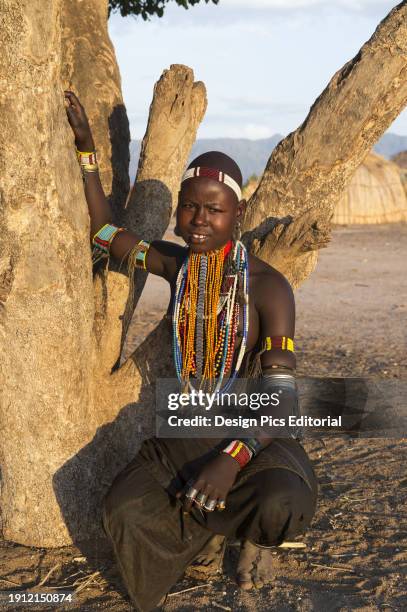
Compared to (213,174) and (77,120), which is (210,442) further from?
(77,120)

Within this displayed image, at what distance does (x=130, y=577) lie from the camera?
3045mm

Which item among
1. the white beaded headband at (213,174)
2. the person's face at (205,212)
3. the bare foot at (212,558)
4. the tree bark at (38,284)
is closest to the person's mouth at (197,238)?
the person's face at (205,212)

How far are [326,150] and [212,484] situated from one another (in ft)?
5.18

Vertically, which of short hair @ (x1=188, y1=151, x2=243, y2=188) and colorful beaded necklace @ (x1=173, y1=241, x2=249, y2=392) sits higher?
short hair @ (x1=188, y1=151, x2=243, y2=188)

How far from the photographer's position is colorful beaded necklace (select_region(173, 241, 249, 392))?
3.27m

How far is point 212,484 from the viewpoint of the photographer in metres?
2.97

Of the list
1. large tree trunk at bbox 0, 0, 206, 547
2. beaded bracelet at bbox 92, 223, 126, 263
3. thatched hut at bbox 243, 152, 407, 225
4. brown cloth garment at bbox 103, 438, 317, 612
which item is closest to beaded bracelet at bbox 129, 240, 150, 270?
beaded bracelet at bbox 92, 223, 126, 263

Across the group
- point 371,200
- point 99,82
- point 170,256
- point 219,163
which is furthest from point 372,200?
point 219,163

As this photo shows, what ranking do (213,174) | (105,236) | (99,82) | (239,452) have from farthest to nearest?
1. (99,82)
2. (105,236)
3. (213,174)
4. (239,452)

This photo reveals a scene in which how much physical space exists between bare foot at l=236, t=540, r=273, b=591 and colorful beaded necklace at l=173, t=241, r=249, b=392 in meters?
0.66

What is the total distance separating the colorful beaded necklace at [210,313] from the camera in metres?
3.27

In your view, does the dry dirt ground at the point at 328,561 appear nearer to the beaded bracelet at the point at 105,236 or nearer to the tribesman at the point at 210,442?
the tribesman at the point at 210,442

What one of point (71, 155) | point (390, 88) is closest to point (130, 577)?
point (71, 155)

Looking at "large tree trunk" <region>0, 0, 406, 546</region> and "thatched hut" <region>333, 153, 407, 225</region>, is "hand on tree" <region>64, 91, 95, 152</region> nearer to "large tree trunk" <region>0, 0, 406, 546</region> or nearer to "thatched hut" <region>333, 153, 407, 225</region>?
"large tree trunk" <region>0, 0, 406, 546</region>
